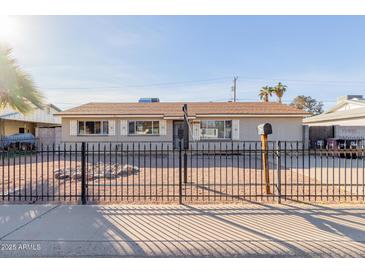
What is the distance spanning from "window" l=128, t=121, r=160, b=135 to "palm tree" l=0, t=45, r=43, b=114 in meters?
11.1

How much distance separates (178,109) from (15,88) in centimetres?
1366

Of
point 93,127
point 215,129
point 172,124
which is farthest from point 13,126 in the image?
point 215,129

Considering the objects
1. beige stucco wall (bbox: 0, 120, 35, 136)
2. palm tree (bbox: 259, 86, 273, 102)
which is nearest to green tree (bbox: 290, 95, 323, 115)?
palm tree (bbox: 259, 86, 273, 102)

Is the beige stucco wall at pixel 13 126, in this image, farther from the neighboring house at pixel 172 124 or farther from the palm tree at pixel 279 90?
the palm tree at pixel 279 90

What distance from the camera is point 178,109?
71.8ft

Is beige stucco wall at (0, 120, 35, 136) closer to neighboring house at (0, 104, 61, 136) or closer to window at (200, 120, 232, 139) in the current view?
neighboring house at (0, 104, 61, 136)

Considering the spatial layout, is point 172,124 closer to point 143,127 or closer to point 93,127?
point 143,127

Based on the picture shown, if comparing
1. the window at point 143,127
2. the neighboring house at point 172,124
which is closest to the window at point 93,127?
the neighboring house at point 172,124

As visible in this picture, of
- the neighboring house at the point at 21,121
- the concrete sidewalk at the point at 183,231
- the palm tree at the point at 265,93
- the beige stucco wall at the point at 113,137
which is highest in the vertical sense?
the palm tree at the point at 265,93

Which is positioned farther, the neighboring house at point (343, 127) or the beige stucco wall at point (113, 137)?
the beige stucco wall at point (113, 137)

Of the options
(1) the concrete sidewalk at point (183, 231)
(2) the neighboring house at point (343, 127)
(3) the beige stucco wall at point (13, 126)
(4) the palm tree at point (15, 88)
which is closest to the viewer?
(1) the concrete sidewalk at point (183, 231)

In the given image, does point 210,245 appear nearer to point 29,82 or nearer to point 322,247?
point 322,247

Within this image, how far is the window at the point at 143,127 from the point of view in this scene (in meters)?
20.9

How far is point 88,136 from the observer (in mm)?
20812
